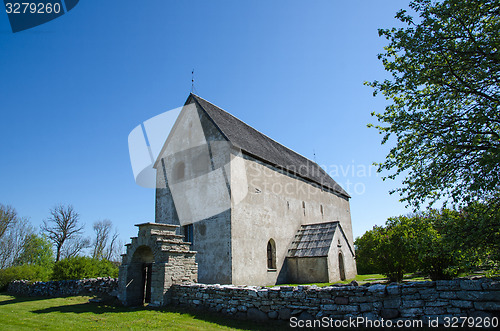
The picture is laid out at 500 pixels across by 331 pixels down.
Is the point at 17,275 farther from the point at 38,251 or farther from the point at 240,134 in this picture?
the point at 240,134

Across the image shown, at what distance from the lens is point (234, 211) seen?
16.4 meters

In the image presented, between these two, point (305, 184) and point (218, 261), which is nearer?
point (218, 261)

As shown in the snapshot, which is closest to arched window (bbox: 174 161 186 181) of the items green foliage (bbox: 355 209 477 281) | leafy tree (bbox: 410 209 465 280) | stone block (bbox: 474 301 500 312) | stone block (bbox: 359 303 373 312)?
green foliage (bbox: 355 209 477 281)

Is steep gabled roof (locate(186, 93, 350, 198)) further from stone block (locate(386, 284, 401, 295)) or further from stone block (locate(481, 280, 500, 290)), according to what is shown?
stone block (locate(481, 280, 500, 290))

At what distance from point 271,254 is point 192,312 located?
9766 mm

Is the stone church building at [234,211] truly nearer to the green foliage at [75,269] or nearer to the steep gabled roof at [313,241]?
the steep gabled roof at [313,241]

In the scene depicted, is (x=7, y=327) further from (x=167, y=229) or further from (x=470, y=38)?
(x=470, y=38)

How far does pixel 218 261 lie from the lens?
1590 cm

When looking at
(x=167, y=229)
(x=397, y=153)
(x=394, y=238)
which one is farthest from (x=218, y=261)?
(x=397, y=153)

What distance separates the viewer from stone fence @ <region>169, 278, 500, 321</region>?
21.3 feet

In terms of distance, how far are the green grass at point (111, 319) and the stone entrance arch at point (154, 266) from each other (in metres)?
0.86

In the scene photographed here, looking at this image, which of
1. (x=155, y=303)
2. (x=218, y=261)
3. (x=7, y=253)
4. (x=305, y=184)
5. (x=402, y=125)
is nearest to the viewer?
(x=402, y=125)

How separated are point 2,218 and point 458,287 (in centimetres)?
4173

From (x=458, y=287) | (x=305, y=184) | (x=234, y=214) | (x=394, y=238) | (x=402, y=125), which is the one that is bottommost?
(x=458, y=287)
